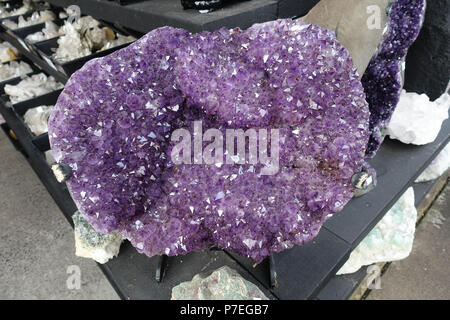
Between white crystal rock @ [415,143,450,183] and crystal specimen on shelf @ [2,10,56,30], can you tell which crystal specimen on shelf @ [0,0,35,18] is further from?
white crystal rock @ [415,143,450,183]

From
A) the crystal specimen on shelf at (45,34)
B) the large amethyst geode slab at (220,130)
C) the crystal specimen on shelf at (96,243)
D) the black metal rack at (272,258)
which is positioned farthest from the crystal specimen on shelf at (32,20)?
the large amethyst geode slab at (220,130)

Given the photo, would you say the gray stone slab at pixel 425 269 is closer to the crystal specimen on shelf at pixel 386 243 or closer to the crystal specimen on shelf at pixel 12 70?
the crystal specimen on shelf at pixel 386 243

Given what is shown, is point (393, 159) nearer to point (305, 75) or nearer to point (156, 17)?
point (305, 75)

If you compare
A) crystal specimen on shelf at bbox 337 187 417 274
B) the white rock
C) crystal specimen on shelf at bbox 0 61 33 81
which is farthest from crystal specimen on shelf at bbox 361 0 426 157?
crystal specimen on shelf at bbox 0 61 33 81

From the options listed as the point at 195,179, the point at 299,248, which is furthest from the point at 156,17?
the point at 299,248

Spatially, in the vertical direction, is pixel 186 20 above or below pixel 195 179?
above
